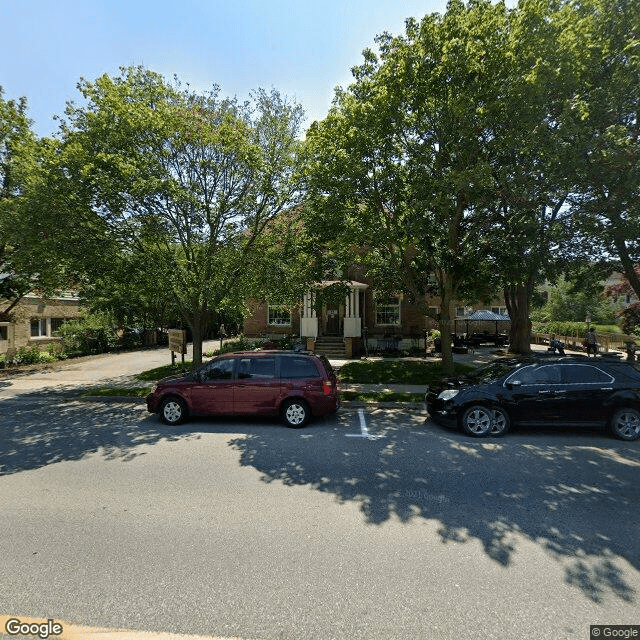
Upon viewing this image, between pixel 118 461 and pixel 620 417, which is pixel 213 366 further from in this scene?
pixel 620 417

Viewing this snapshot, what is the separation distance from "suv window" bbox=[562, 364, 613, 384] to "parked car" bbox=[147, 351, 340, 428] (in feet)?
15.3

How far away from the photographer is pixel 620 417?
7230 mm

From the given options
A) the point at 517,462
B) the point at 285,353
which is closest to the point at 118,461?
the point at 285,353

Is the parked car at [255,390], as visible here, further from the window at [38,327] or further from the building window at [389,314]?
the window at [38,327]

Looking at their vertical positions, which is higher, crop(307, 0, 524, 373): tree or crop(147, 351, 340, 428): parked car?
crop(307, 0, 524, 373): tree

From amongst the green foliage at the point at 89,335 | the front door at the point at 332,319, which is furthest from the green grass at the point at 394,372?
the green foliage at the point at 89,335

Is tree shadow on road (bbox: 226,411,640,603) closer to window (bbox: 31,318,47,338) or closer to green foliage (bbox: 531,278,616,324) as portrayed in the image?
window (bbox: 31,318,47,338)

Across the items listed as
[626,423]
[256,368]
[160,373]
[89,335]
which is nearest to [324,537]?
[256,368]

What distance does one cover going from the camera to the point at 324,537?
12.6 ft

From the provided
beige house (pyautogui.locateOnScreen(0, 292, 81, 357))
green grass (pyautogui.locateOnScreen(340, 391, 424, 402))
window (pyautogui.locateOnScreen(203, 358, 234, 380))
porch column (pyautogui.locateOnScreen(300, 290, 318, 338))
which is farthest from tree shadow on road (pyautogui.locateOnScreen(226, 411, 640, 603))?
beige house (pyautogui.locateOnScreen(0, 292, 81, 357))

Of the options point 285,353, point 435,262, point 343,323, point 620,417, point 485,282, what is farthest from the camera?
point 343,323

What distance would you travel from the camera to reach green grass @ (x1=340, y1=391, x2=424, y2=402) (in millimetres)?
10461

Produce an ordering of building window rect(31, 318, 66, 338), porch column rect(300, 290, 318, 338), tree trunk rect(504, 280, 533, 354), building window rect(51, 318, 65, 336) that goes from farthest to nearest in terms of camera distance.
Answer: building window rect(51, 318, 65, 336)
building window rect(31, 318, 66, 338)
porch column rect(300, 290, 318, 338)
tree trunk rect(504, 280, 533, 354)

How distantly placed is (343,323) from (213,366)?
1449 cm
